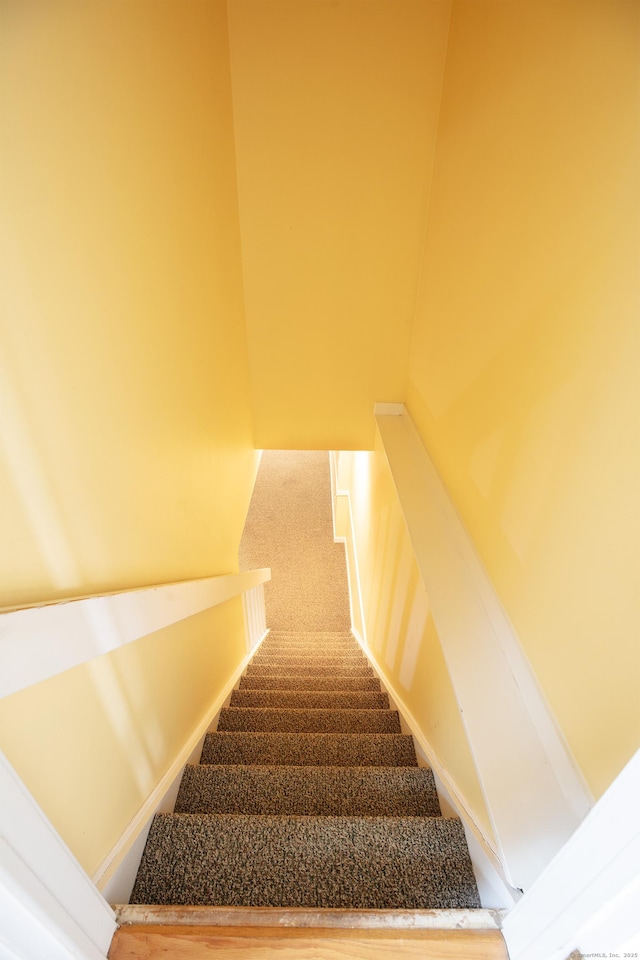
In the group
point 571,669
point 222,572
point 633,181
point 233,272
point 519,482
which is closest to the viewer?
point 633,181

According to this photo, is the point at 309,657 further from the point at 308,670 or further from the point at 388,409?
the point at 388,409

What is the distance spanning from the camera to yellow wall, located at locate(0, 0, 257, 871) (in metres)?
0.57

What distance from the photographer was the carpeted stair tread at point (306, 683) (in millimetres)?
2333

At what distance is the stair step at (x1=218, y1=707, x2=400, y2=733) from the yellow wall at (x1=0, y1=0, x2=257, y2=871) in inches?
15.7

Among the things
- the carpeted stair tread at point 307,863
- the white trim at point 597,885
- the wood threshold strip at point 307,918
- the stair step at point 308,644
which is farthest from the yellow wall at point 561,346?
the stair step at point 308,644

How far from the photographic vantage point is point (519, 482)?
39.4 inches

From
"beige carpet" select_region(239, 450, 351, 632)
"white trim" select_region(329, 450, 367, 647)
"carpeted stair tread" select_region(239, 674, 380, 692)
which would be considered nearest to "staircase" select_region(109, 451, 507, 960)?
"carpeted stair tread" select_region(239, 674, 380, 692)

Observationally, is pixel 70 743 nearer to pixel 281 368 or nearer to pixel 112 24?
pixel 112 24

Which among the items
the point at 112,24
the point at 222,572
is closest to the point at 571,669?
the point at 112,24

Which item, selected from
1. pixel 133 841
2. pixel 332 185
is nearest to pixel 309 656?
pixel 133 841

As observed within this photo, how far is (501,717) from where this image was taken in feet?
3.07

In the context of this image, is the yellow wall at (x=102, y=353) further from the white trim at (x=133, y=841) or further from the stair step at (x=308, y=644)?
the stair step at (x=308, y=644)

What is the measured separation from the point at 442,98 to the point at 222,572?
241cm

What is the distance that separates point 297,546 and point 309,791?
4.10 meters
